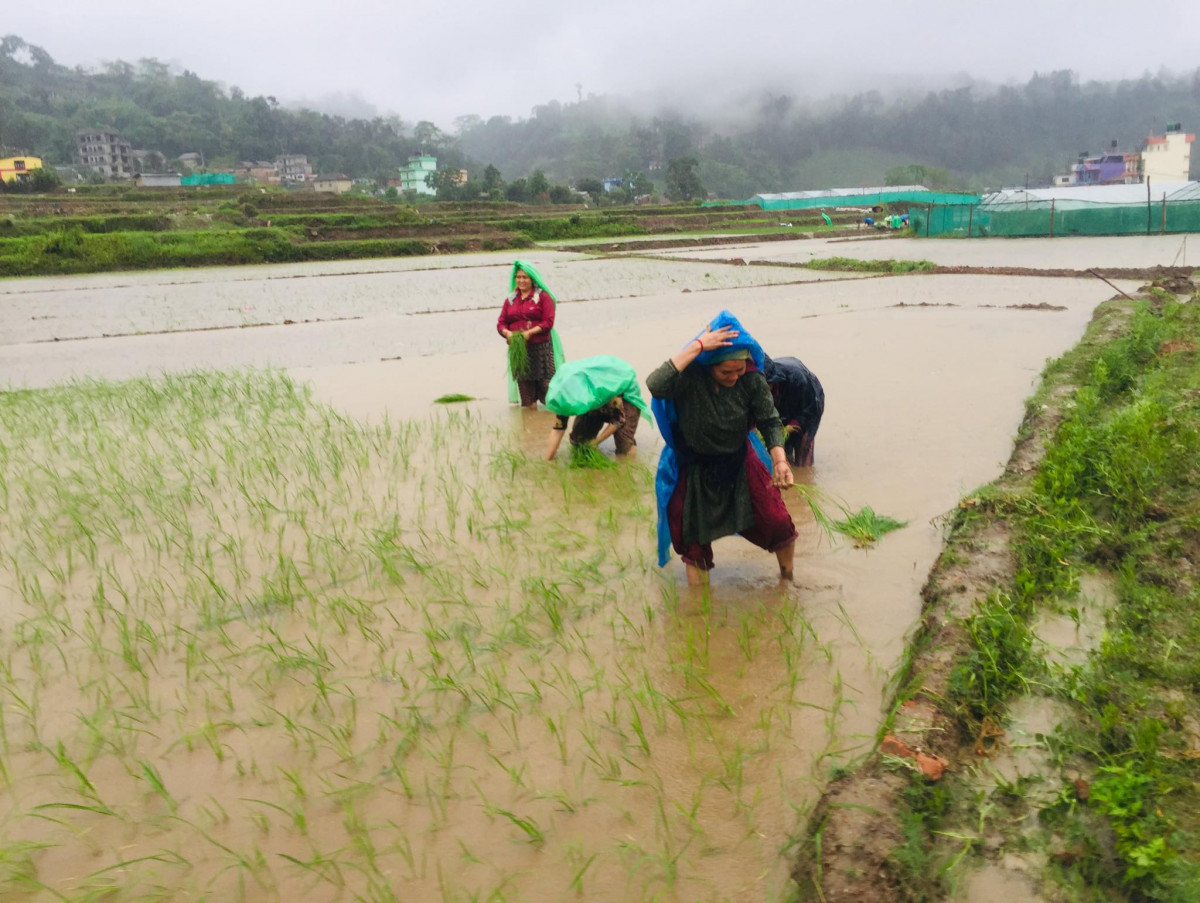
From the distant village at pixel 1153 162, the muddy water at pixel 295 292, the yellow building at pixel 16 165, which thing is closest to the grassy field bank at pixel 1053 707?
the muddy water at pixel 295 292

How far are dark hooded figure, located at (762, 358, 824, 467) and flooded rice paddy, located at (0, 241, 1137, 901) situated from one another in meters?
0.20

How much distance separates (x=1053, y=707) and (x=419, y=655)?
202 centimetres

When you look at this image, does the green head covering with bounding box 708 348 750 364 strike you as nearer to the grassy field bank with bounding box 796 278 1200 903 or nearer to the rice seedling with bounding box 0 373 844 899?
the rice seedling with bounding box 0 373 844 899

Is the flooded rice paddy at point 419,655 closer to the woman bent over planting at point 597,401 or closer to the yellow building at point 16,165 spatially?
the woman bent over planting at point 597,401

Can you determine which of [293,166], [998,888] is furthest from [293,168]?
[998,888]

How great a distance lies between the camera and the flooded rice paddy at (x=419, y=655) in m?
2.15

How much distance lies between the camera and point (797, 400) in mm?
4727

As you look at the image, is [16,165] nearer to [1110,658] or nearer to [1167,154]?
[1110,658]

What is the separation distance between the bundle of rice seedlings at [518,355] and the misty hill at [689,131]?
271 feet

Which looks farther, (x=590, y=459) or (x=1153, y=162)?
(x=1153, y=162)

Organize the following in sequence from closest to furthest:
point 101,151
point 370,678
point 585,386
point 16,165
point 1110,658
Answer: point 1110,658
point 370,678
point 585,386
point 16,165
point 101,151

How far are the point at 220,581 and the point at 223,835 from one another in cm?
167

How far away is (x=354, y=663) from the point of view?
299 cm

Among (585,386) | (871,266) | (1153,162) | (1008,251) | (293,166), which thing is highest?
(293,166)
